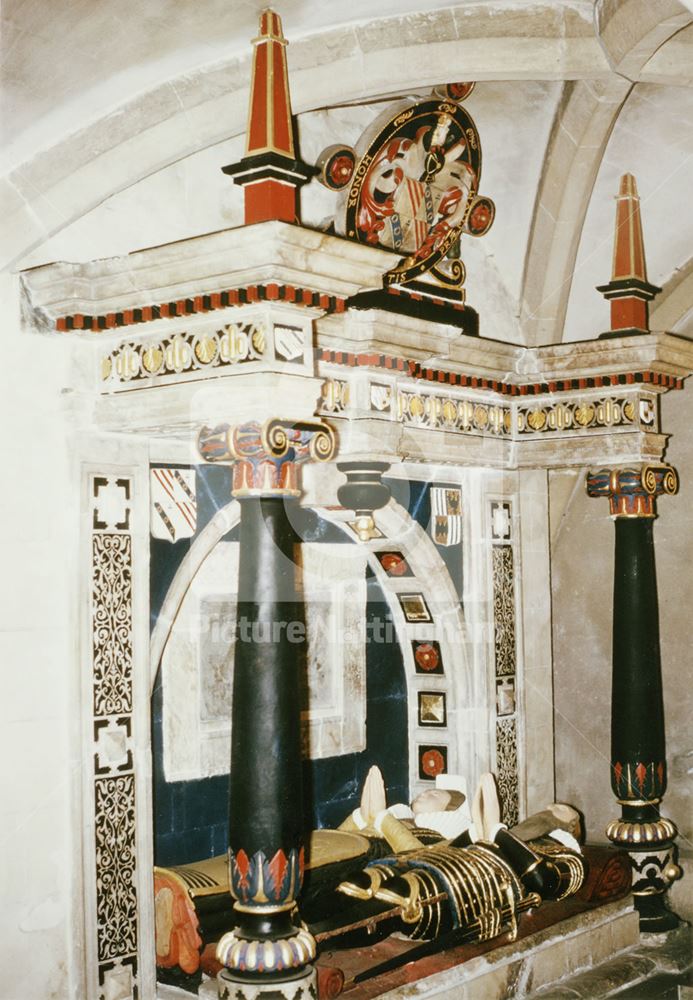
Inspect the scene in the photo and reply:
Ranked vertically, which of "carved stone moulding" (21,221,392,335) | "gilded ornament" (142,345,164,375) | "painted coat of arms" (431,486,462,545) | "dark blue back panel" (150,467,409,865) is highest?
"carved stone moulding" (21,221,392,335)

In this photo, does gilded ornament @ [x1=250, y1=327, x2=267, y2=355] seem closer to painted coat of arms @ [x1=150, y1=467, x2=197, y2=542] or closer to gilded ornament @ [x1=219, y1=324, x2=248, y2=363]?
gilded ornament @ [x1=219, y1=324, x2=248, y2=363]

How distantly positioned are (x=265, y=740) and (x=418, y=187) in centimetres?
345

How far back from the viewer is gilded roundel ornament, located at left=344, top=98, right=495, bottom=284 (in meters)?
6.42

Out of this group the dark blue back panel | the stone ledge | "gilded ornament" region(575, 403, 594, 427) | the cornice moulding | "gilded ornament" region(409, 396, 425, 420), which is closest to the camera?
the cornice moulding

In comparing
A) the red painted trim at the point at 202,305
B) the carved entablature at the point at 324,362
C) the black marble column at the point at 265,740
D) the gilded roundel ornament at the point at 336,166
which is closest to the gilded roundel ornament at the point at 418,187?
the gilded roundel ornament at the point at 336,166

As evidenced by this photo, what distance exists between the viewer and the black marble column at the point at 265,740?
15.2 ft

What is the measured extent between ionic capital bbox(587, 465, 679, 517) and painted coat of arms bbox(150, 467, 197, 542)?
8.39 ft

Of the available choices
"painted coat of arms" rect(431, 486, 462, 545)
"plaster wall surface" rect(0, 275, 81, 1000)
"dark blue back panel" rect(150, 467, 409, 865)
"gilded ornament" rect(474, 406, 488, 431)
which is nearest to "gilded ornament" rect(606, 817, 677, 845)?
"dark blue back panel" rect(150, 467, 409, 865)

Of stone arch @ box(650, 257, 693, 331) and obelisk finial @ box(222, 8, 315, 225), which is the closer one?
obelisk finial @ box(222, 8, 315, 225)

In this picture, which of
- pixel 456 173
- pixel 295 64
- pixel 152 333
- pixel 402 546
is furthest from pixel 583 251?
pixel 152 333

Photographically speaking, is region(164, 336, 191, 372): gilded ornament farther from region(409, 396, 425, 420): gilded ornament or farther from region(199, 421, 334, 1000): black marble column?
region(409, 396, 425, 420): gilded ornament

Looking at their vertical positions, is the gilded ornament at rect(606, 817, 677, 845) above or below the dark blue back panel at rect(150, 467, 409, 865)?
below

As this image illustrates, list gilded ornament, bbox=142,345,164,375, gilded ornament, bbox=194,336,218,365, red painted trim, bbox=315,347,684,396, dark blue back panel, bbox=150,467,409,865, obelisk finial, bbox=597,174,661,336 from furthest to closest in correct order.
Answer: obelisk finial, bbox=597,174,661,336, red painted trim, bbox=315,347,684,396, dark blue back panel, bbox=150,467,409,865, gilded ornament, bbox=142,345,164,375, gilded ornament, bbox=194,336,218,365

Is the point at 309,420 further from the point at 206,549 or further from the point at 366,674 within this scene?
the point at 366,674
